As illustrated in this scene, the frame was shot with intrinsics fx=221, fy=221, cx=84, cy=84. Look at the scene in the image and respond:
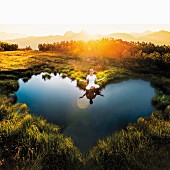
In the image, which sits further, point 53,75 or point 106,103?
point 53,75

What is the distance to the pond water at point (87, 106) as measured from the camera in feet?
40.9

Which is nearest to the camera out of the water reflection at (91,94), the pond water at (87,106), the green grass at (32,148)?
the green grass at (32,148)

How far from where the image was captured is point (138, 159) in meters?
9.02

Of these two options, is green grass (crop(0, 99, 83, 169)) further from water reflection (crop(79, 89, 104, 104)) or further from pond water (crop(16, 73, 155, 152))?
water reflection (crop(79, 89, 104, 104))

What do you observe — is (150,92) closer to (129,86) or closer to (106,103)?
(129,86)

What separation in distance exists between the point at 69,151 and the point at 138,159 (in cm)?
290

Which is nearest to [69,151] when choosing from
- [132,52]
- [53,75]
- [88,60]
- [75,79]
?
[75,79]

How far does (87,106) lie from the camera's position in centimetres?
1536

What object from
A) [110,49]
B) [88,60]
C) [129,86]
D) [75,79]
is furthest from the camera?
[110,49]

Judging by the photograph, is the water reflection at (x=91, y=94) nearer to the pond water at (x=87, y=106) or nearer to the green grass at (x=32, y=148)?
the pond water at (x=87, y=106)

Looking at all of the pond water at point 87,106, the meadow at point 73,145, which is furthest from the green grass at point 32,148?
the pond water at point 87,106

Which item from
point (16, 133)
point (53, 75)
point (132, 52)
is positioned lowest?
point (16, 133)

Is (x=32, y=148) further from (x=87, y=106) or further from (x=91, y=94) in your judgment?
(x=91, y=94)

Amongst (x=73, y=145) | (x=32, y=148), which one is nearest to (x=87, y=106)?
(x=73, y=145)
